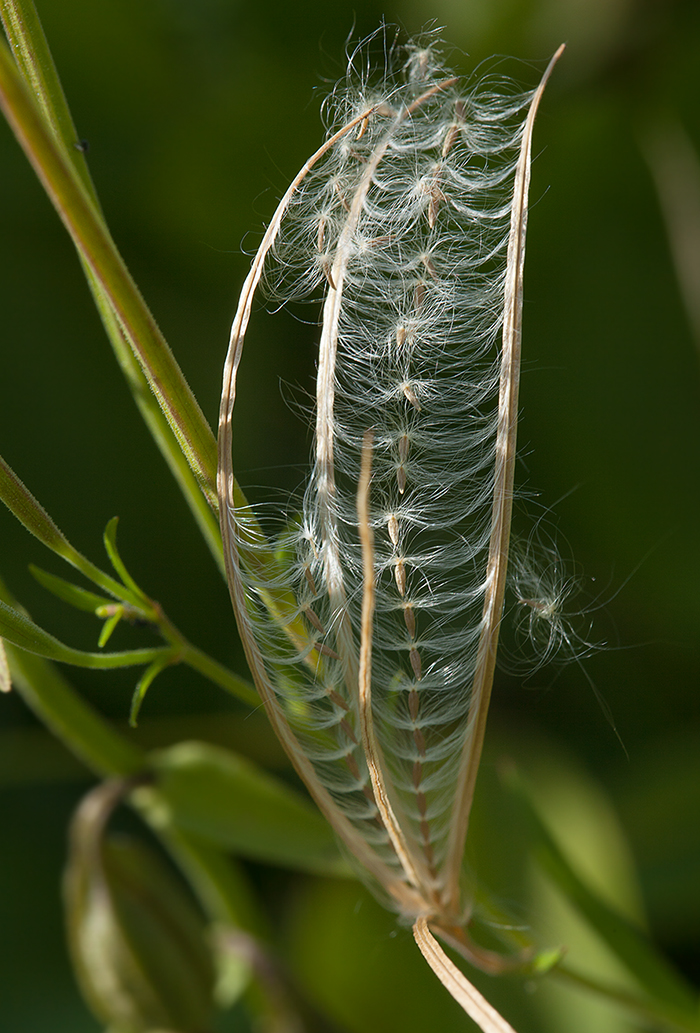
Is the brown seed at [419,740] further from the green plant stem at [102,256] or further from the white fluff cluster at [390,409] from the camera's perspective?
the green plant stem at [102,256]

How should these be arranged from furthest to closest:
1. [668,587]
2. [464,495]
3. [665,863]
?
[668,587], [665,863], [464,495]

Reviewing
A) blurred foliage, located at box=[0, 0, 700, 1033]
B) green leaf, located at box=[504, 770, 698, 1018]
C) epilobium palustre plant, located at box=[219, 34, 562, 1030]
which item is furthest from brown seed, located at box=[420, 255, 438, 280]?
blurred foliage, located at box=[0, 0, 700, 1033]

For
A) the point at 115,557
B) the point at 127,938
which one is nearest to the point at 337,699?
the point at 115,557

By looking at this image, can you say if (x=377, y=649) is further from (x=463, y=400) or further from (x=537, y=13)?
(x=537, y=13)

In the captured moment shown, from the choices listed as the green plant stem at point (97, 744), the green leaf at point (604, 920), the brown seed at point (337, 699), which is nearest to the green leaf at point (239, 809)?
the green plant stem at point (97, 744)

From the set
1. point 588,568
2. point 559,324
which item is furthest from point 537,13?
point 588,568

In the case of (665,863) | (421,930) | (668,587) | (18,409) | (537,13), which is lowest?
(665,863)
